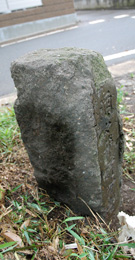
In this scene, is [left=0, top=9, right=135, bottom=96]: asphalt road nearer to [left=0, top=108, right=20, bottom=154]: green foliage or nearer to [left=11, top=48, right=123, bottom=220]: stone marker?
[left=0, top=108, right=20, bottom=154]: green foliage

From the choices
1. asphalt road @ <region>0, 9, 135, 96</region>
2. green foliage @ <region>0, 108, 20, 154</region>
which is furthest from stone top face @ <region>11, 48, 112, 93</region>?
asphalt road @ <region>0, 9, 135, 96</region>

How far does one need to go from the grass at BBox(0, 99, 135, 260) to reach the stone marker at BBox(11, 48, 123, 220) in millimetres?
116

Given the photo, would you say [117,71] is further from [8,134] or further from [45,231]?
[45,231]

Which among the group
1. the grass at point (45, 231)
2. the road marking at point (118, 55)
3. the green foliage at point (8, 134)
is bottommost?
the grass at point (45, 231)

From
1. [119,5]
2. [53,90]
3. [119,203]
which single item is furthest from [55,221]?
[119,5]

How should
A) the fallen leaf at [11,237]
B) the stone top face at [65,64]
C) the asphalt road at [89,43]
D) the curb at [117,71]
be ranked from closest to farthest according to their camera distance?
the stone top face at [65,64] < the fallen leaf at [11,237] < the curb at [117,71] < the asphalt road at [89,43]

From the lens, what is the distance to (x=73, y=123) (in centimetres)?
124

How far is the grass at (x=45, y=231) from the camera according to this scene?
126 cm

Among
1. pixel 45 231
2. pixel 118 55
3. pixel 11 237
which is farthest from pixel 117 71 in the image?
pixel 11 237

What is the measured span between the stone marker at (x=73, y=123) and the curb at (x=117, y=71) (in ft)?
6.35

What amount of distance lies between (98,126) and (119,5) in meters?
10.7

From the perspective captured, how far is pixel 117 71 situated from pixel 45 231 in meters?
3.02

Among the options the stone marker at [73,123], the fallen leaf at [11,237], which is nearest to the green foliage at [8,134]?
the stone marker at [73,123]

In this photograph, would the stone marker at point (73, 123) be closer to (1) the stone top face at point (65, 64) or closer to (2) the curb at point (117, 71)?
(1) the stone top face at point (65, 64)
